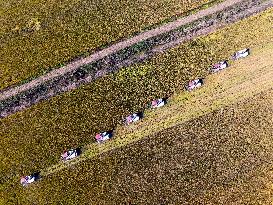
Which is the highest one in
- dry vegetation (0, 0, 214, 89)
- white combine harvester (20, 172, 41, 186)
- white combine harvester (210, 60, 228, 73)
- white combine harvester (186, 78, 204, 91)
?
dry vegetation (0, 0, 214, 89)

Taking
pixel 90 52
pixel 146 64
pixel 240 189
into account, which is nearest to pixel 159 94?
pixel 146 64

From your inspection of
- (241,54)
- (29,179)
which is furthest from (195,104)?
(29,179)

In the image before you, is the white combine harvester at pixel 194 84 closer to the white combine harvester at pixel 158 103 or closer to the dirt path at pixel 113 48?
the white combine harvester at pixel 158 103

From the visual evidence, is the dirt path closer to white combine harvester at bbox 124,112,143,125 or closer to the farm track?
the farm track

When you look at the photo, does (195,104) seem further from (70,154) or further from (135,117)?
(70,154)

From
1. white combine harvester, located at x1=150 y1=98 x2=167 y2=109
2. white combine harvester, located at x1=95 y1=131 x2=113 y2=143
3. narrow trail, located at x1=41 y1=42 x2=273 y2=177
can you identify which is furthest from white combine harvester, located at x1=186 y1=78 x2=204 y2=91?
white combine harvester, located at x1=95 y1=131 x2=113 y2=143

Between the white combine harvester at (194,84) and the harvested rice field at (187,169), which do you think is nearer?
the harvested rice field at (187,169)

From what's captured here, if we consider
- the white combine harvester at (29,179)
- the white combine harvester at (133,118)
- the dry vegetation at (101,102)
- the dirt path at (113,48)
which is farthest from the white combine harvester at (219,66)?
the white combine harvester at (29,179)
